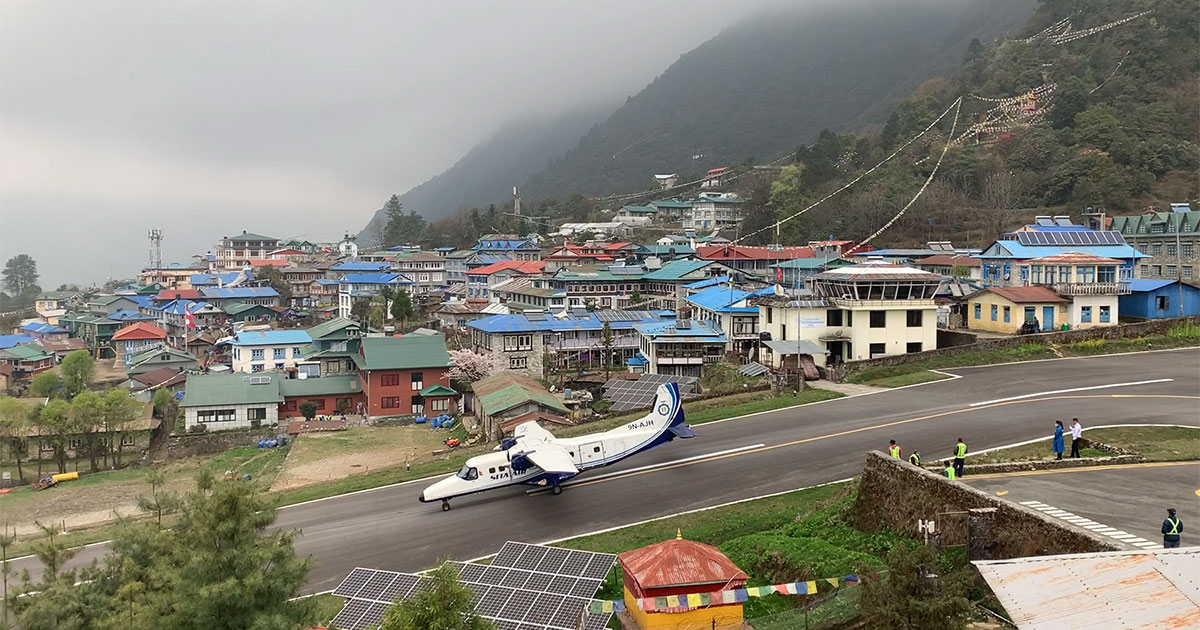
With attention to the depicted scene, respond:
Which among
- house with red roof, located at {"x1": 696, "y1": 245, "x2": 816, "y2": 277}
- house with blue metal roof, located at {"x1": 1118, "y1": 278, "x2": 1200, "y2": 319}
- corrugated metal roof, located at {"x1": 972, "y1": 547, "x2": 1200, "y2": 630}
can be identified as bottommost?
corrugated metal roof, located at {"x1": 972, "y1": 547, "x2": 1200, "y2": 630}

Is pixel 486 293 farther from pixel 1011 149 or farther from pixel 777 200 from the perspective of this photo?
pixel 1011 149

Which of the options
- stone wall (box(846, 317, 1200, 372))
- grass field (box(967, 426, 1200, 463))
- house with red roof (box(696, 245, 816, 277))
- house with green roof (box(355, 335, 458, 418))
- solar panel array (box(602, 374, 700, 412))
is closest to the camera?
grass field (box(967, 426, 1200, 463))

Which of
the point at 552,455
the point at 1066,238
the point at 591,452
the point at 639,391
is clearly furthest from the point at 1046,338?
the point at 552,455

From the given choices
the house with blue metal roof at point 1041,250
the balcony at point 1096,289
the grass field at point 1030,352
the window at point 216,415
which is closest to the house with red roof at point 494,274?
the window at point 216,415

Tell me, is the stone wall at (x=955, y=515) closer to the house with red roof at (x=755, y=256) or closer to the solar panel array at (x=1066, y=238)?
the solar panel array at (x=1066, y=238)

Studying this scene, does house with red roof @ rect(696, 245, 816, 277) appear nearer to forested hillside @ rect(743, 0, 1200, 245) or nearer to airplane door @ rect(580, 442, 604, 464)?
forested hillside @ rect(743, 0, 1200, 245)

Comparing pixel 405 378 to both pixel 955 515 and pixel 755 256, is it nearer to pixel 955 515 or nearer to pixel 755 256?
pixel 755 256

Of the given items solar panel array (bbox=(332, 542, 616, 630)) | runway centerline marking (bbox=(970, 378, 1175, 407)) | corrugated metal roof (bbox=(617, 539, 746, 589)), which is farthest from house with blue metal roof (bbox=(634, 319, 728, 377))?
corrugated metal roof (bbox=(617, 539, 746, 589))
